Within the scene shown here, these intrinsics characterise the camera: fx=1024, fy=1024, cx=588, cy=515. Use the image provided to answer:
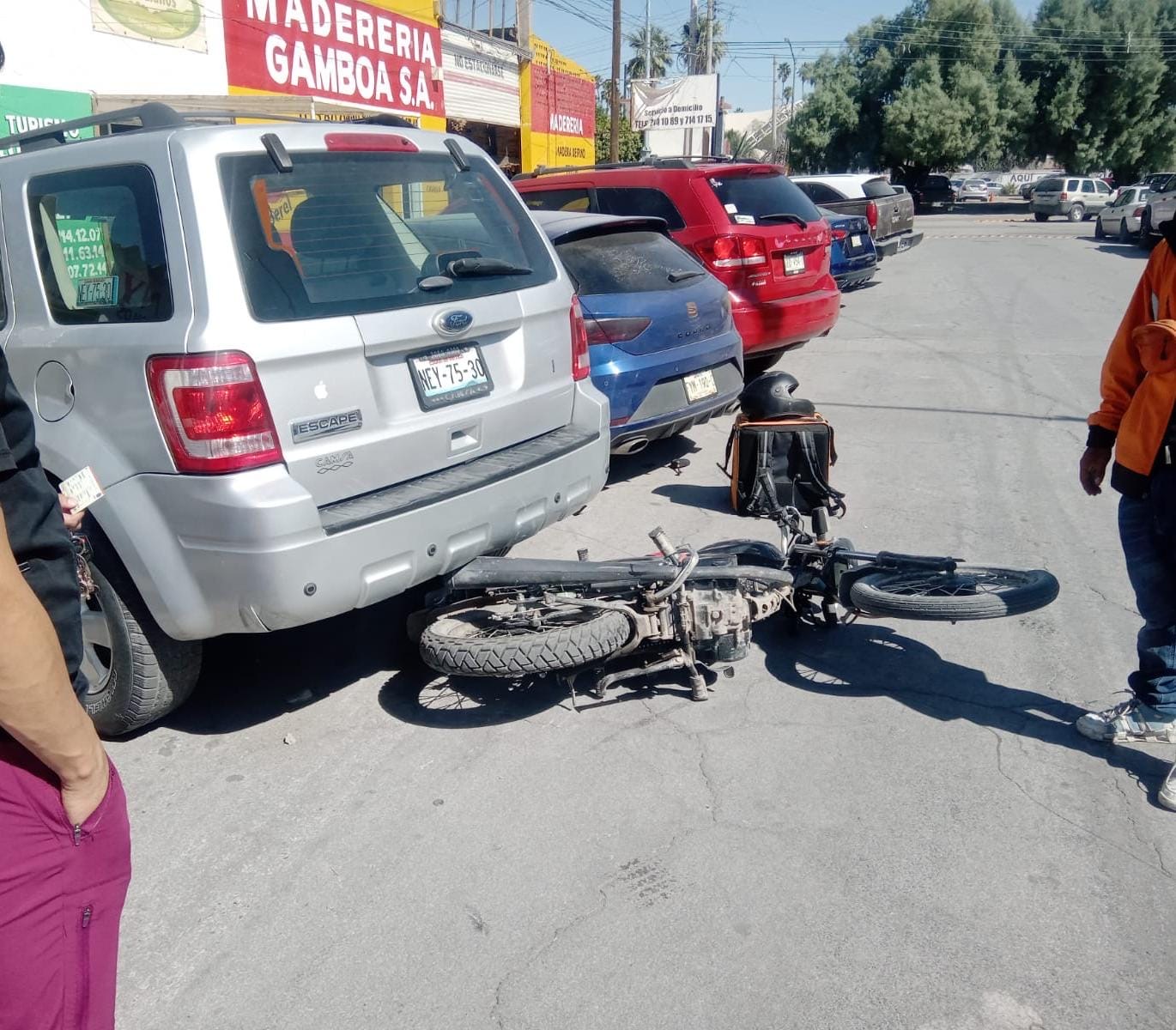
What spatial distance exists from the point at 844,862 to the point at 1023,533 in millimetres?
3173

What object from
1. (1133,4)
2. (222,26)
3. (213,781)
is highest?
(1133,4)

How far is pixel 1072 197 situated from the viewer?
128ft

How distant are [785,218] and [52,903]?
25.6 feet

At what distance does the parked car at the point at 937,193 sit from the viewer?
46906 mm

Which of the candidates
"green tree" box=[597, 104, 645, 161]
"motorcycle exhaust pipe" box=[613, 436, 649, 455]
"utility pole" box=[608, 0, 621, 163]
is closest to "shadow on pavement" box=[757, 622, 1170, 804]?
"motorcycle exhaust pipe" box=[613, 436, 649, 455]

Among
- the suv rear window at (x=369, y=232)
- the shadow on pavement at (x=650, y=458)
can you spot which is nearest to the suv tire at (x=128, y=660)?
the suv rear window at (x=369, y=232)

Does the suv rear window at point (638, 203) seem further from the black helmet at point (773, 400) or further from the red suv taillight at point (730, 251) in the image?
the black helmet at point (773, 400)

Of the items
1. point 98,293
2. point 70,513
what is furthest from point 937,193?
point 70,513

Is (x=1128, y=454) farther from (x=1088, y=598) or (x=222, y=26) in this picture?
(x=222, y=26)

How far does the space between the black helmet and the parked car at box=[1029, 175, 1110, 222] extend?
39083 millimetres

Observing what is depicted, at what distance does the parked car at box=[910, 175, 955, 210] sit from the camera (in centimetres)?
4691

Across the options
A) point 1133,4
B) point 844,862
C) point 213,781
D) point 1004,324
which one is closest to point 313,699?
point 213,781

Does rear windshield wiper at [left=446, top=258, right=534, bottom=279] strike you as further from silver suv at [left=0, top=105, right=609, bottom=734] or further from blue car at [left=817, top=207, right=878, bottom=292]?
blue car at [left=817, top=207, right=878, bottom=292]

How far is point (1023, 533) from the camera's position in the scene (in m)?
5.56
